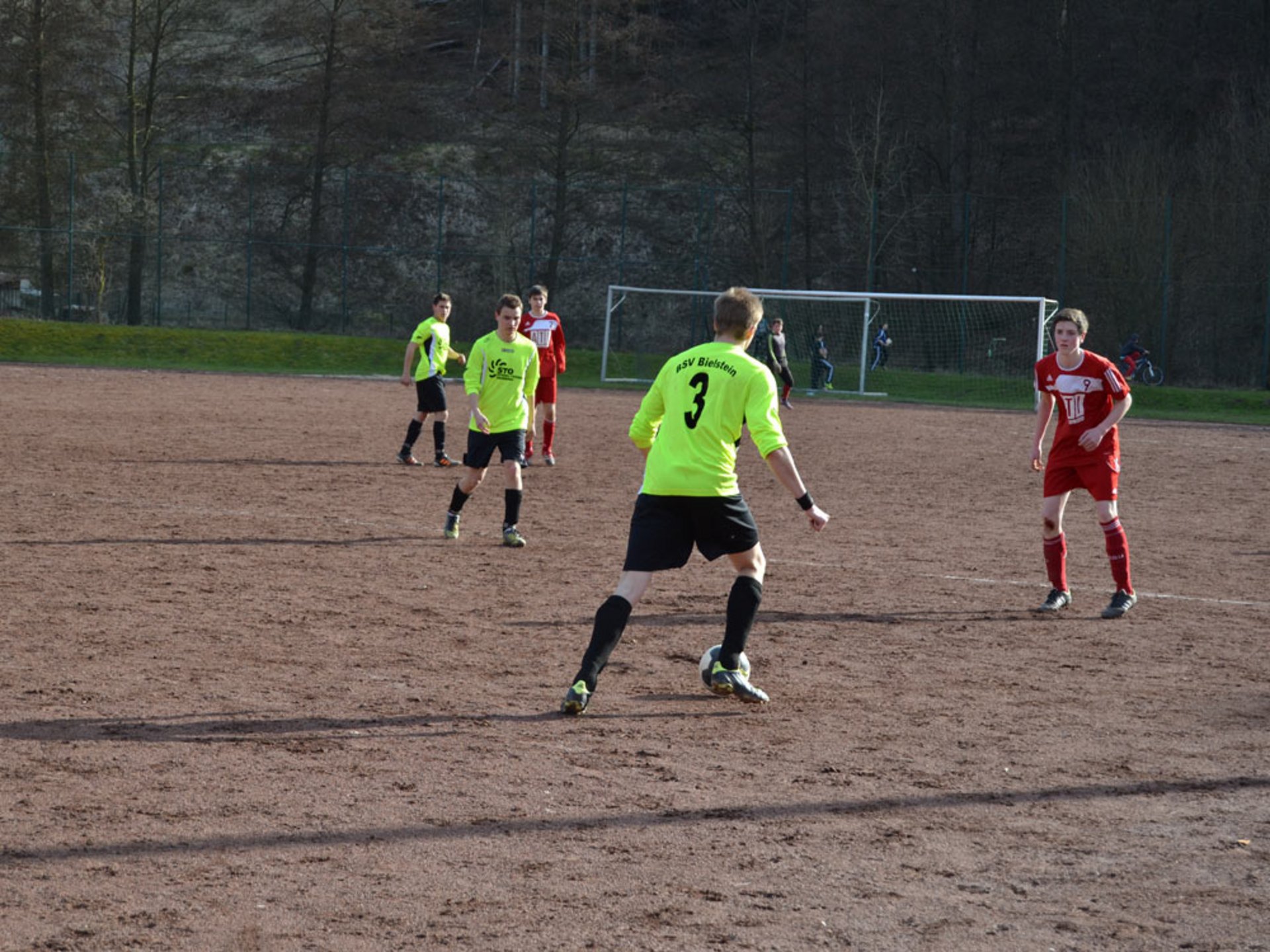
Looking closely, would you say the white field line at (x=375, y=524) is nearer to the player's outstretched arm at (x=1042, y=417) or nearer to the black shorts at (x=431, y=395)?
the player's outstretched arm at (x=1042, y=417)

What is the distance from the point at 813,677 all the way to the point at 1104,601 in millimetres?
3119

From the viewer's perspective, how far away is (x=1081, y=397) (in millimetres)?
9086

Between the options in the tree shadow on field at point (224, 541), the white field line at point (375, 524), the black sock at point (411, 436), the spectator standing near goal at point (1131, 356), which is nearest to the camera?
the white field line at point (375, 524)

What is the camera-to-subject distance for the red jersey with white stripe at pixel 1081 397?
9.02 m

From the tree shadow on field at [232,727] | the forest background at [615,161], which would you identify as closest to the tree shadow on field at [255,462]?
the tree shadow on field at [232,727]

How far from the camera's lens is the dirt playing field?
4.41 metres

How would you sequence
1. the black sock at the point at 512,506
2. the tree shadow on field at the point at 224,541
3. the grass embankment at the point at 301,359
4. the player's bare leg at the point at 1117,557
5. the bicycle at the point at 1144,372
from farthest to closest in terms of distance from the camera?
the bicycle at the point at 1144,372, the grass embankment at the point at 301,359, the black sock at the point at 512,506, the tree shadow on field at the point at 224,541, the player's bare leg at the point at 1117,557

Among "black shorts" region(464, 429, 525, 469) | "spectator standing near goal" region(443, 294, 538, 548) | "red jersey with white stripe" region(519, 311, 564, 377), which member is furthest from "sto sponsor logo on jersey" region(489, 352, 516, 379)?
"red jersey with white stripe" region(519, 311, 564, 377)

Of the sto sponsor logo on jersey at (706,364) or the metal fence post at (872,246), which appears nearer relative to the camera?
the sto sponsor logo on jersey at (706,364)

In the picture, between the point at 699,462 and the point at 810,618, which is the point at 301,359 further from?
the point at 699,462

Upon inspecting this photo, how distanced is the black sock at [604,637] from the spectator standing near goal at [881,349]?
30201 millimetres

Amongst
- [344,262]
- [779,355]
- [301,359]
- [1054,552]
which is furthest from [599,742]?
[344,262]

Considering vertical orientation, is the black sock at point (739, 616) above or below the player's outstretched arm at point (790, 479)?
below

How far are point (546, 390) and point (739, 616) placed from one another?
1040 centimetres
